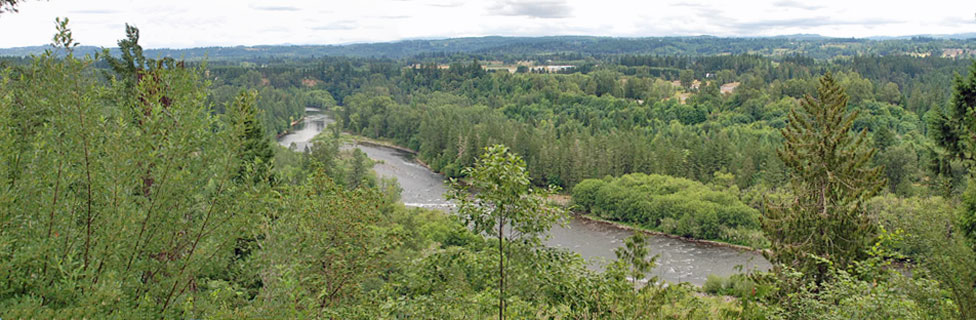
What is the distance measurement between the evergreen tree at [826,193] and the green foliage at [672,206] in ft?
66.9

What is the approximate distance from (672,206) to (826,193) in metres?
27.9

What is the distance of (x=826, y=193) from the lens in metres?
17.9

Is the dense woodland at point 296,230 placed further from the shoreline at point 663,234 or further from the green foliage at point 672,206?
the green foliage at point 672,206

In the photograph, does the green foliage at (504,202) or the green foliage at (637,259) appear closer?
the green foliage at (504,202)

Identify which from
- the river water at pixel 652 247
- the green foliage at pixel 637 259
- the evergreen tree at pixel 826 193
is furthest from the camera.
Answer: the river water at pixel 652 247

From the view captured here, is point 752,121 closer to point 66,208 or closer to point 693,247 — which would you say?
point 693,247

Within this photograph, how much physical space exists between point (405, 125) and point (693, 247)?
172 ft

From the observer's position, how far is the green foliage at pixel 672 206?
141 feet

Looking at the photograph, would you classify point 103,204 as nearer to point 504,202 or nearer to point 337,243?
point 504,202

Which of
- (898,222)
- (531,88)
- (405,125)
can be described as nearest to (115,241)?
(898,222)

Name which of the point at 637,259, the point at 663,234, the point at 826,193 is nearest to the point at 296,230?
the point at 637,259

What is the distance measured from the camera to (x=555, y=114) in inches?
3853

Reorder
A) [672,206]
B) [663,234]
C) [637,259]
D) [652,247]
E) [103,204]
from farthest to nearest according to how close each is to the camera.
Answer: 1. [672,206]
2. [663,234]
3. [652,247]
4. [637,259]
5. [103,204]

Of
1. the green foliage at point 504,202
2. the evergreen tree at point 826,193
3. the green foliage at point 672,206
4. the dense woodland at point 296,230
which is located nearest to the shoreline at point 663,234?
the green foliage at point 672,206
